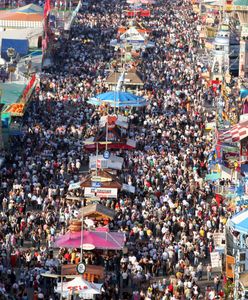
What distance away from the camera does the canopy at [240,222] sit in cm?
3969

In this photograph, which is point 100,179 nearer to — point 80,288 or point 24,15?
point 80,288

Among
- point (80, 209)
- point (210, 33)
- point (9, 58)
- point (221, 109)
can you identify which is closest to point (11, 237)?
point (80, 209)

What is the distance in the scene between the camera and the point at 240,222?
4009 centimetres

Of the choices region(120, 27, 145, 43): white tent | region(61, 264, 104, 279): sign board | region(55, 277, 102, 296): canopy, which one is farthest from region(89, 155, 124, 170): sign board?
region(120, 27, 145, 43): white tent

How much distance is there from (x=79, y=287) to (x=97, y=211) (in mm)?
7493

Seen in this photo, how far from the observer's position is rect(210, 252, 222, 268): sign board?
41.4 m

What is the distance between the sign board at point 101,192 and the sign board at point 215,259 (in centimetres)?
678

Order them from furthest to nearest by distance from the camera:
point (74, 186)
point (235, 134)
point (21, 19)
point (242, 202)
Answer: point (21, 19) < point (235, 134) < point (74, 186) < point (242, 202)

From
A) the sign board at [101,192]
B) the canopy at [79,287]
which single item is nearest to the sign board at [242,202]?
the sign board at [101,192]

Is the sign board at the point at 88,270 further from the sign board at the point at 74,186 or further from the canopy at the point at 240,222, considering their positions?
the sign board at the point at 74,186

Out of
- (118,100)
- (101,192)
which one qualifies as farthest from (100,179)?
(118,100)

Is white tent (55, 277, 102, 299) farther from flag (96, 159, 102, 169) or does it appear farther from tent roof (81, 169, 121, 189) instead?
flag (96, 159, 102, 169)

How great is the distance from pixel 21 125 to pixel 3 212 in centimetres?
1415

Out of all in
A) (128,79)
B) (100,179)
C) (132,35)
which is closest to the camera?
(100,179)
